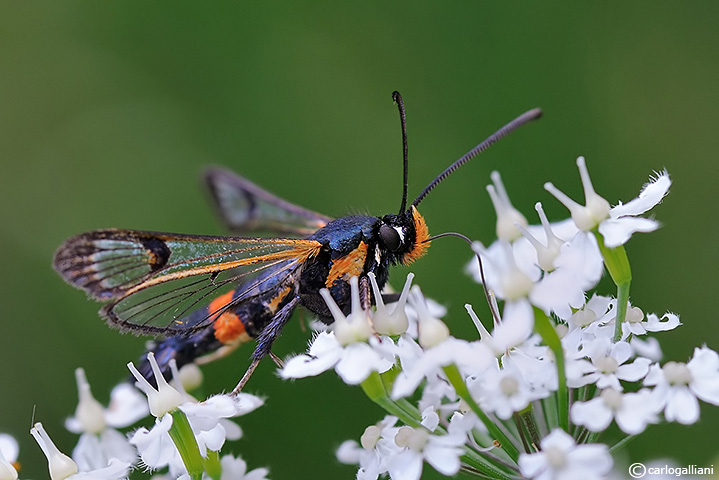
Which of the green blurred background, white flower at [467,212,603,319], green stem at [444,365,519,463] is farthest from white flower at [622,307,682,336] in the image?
the green blurred background

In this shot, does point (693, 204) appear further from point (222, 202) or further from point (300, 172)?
point (222, 202)

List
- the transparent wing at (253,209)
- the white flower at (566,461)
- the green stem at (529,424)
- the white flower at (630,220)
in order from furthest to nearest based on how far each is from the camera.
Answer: the transparent wing at (253,209)
the green stem at (529,424)
the white flower at (630,220)
the white flower at (566,461)

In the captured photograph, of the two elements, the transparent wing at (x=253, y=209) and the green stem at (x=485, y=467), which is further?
the transparent wing at (x=253, y=209)

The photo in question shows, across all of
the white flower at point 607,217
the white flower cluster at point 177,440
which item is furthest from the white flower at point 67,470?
the white flower at point 607,217

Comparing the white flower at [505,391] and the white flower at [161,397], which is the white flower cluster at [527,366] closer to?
the white flower at [505,391]

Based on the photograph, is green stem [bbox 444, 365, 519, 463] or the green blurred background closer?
green stem [bbox 444, 365, 519, 463]

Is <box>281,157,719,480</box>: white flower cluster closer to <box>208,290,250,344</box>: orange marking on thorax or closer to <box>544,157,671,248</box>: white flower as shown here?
<box>544,157,671,248</box>: white flower
